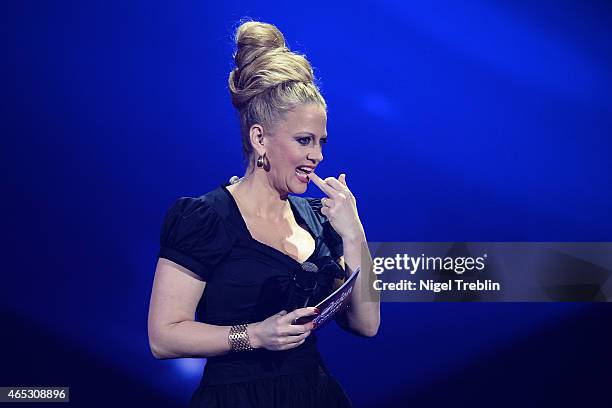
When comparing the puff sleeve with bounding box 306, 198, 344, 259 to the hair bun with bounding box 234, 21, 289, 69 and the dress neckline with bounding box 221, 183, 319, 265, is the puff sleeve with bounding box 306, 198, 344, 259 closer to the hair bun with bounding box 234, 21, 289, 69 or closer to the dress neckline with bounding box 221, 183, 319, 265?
the dress neckline with bounding box 221, 183, 319, 265

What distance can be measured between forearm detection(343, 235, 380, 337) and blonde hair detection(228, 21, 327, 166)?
1.00 ft

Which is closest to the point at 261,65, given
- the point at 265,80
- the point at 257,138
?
the point at 265,80

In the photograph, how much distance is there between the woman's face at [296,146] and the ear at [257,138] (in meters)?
0.01

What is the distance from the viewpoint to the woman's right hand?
156 centimetres

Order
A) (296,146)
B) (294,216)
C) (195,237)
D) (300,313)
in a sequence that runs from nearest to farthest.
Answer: (300,313) → (195,237) → (296,146) → (294,216)

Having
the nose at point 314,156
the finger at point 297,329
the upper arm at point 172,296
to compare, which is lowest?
the finger at point 297,329

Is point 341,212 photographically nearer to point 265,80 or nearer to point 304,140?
point 304,140

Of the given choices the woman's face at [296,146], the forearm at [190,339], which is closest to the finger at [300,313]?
the forearm at [190,339]

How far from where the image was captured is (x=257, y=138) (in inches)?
70.7

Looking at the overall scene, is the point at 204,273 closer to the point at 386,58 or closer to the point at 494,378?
the point at 386,58

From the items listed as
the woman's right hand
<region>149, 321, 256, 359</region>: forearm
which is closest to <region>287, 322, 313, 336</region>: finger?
the woman's right hand

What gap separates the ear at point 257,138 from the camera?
1.79m

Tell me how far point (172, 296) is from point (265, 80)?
503mm

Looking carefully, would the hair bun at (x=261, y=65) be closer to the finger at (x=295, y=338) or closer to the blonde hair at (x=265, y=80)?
the blonde hair at (x=265, y=80)
